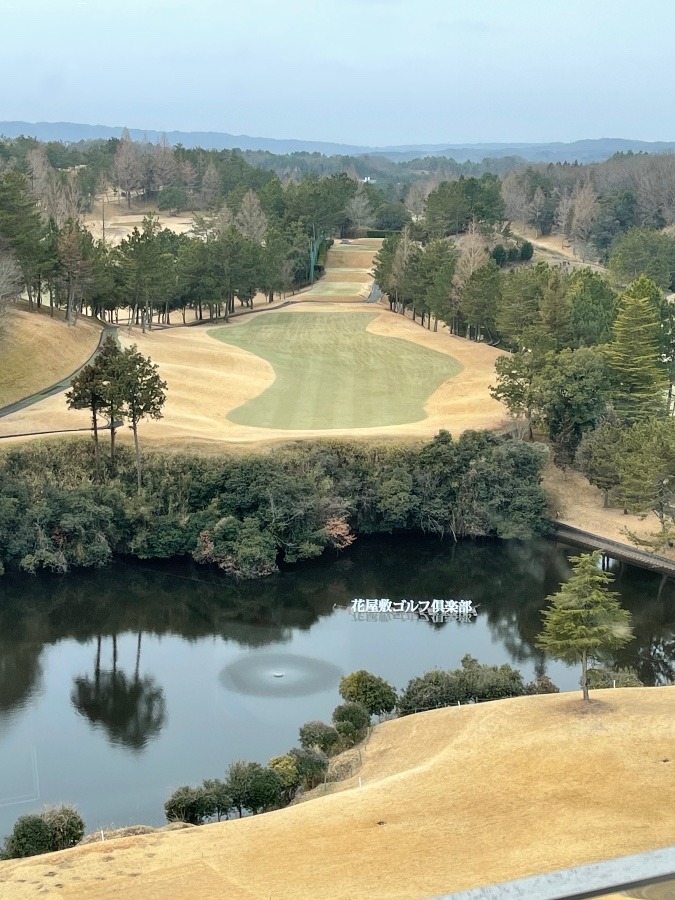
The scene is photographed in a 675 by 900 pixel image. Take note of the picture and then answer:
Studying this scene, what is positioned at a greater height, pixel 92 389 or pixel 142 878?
pixel 92 389

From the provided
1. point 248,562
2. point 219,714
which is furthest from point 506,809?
point 248,562

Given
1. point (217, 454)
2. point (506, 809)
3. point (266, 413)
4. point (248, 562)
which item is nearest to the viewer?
point (506, 809)

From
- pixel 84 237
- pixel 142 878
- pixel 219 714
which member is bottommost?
pixel 219 714

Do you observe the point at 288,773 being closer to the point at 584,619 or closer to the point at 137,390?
the point at 584,619

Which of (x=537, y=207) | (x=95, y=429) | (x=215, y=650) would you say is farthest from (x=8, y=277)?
(x=537, y=207)

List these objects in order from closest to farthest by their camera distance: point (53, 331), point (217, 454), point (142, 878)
A: point (142, 878) → point (217, 454) → point (53, 331)

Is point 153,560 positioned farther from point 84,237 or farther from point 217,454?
point 84,237

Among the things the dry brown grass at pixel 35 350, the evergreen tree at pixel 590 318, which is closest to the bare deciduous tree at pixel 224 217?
the dry brown grass at pixel 35 350
